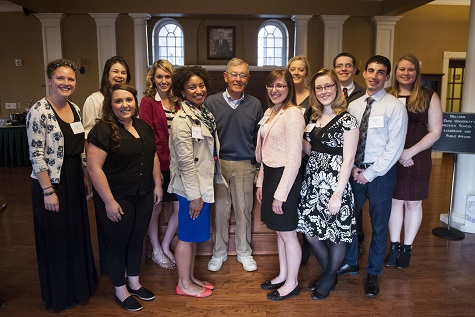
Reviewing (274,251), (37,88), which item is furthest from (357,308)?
(37,88)

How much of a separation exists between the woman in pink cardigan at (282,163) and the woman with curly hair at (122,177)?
2.37 feet

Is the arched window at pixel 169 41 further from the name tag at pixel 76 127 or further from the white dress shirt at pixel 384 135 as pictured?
the white dress shirt at pixel 384 135

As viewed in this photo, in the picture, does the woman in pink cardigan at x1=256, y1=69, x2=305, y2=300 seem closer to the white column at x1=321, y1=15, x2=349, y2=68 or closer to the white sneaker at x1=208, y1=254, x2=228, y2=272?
the white sneaker at x1=208, y1=254, x2=228, y2=272

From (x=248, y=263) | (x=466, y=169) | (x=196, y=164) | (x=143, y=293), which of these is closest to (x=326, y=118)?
(x=196, y=164)

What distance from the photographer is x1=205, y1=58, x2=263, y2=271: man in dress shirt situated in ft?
9.48

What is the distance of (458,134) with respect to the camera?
3711 mm

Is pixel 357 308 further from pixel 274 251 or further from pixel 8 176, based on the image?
pixel 8 176

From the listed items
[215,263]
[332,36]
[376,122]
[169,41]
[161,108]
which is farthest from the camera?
[169,41]

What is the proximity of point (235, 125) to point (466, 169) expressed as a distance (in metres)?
2.59

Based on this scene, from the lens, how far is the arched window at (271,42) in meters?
9.11

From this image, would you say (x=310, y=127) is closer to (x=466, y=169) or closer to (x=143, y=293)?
(x=143, y=293)

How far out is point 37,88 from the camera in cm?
877

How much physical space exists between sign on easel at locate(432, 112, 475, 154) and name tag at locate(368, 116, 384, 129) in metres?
1.40

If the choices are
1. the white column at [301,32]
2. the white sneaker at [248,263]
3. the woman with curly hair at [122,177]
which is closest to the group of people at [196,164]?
the woman with curly hair at [122,177]
